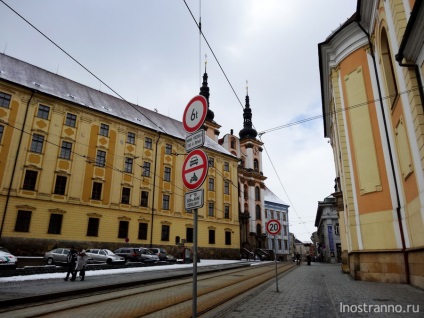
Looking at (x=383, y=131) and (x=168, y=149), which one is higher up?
(x=168, y=149)

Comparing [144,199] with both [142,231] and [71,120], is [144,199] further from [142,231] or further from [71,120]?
[71,120]

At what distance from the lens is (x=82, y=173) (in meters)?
29.6

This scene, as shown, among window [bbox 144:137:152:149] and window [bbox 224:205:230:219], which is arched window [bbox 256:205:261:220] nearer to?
window [bbox 224:205:230:219]

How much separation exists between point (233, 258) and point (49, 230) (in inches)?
961

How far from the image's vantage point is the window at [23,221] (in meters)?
24.7

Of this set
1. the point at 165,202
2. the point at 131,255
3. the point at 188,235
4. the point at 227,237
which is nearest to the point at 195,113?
the point at 131,255

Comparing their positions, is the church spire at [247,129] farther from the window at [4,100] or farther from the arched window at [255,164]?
the window at [4,100]

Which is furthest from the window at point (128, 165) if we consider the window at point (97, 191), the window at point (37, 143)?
the window at point (37, 143)

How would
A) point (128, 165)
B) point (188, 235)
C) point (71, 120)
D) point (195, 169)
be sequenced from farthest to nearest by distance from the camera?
point (188, 235) < point (128, 165) < point (71, 120) < point (195, 169)

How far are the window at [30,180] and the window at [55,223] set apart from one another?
3046mm

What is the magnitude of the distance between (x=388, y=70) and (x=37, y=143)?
90.3 ft

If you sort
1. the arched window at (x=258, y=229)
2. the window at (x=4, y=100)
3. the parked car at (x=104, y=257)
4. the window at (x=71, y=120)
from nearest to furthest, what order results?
the parked car at (x=104, y=257)
the window at (x=4, y=100)
the window at (x=71, y=120)
the arched window at (x=258, y=229)

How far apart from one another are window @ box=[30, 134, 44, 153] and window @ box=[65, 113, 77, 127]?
2.90m

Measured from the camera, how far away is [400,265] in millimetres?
11438
